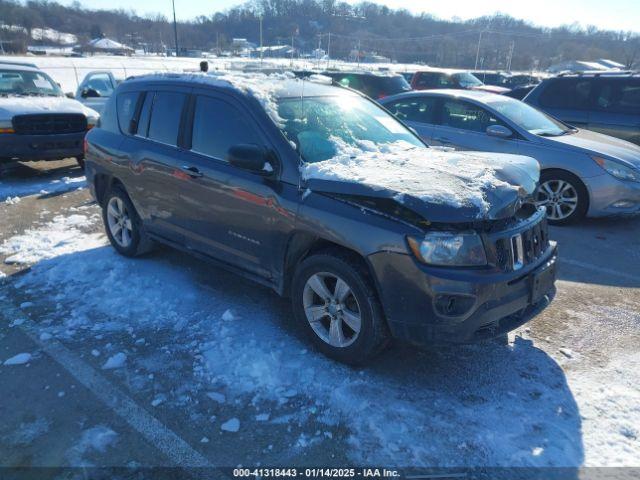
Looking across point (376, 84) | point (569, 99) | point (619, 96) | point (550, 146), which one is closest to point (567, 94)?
point (569, 99)

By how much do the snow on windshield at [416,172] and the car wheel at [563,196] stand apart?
3156 millimetres

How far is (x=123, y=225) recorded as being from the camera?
520cm

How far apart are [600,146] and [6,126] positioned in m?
9.16

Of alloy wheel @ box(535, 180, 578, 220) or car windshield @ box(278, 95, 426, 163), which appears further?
alloy wheel @ box(535, 180, 578, 220)

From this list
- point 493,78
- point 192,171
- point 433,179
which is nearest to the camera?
point 433,179

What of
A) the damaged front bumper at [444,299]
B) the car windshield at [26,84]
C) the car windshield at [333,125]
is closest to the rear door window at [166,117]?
the car windshield at [333,125]

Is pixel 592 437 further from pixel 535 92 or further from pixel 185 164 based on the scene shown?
pixel 535 92

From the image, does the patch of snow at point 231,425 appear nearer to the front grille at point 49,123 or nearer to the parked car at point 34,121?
the parked car at point 34,121

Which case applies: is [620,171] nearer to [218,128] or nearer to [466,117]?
[466,117]

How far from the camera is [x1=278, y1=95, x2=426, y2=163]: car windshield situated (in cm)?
363

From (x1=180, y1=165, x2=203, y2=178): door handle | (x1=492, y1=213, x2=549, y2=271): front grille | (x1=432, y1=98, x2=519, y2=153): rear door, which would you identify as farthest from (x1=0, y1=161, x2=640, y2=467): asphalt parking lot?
(x1=432, y1=98, x2=519, y2=153): rear door

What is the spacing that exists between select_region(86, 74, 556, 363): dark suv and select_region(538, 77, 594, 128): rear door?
5446 mm

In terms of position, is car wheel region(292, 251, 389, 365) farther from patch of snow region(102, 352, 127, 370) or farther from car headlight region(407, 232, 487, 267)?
patch of snow region(102, 352, 127, 370)

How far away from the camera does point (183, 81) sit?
433cm
